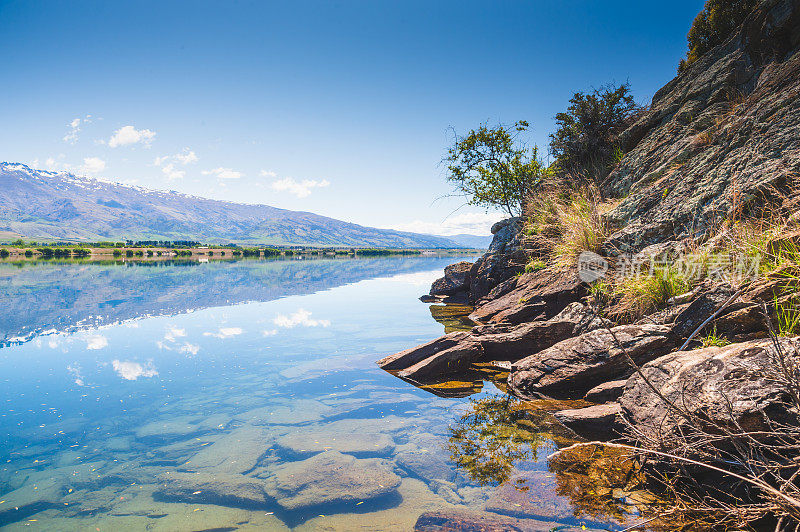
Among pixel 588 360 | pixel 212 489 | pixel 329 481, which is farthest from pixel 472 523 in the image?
pixel 588 360

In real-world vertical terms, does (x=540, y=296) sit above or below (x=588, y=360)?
above

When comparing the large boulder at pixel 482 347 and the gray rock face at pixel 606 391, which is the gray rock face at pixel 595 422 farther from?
the large boulder at pixel 482 347

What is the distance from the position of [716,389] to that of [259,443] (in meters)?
7.83

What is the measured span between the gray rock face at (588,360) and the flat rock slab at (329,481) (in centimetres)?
443

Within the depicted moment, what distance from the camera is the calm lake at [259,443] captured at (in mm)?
5426

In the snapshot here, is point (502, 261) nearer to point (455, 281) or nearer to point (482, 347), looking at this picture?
point (455, 281)

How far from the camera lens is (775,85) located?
10.1 meters

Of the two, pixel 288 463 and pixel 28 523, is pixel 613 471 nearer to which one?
pixel 288 463

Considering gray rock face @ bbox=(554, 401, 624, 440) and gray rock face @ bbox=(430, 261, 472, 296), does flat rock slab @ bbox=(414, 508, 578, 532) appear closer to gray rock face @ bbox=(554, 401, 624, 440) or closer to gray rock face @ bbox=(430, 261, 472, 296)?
gray rock face @ bbox=(554, 401, 624, 440)

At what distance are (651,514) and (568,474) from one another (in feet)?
3.94

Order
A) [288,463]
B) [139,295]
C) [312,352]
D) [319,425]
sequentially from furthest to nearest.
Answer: [139,295] → [312,352] → [319,425] → [288,463]

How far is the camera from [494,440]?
7074 mm

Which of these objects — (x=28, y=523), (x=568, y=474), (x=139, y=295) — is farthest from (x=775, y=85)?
(x=139, y=295)

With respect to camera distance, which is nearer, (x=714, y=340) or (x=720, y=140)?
(x=714, y=340)
